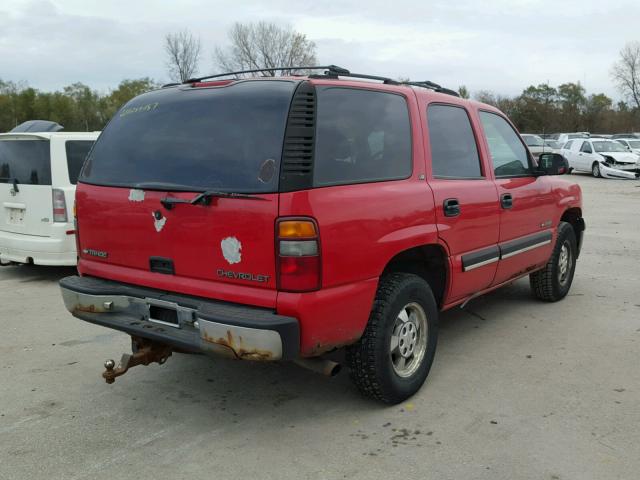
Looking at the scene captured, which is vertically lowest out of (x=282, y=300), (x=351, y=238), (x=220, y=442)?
(x=220, y=442)

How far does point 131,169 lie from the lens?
3564 millimetres

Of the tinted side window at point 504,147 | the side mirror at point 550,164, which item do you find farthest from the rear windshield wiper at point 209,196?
the side mirror at point 550,164

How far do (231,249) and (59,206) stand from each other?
446 cm

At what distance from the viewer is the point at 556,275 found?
5.89 m

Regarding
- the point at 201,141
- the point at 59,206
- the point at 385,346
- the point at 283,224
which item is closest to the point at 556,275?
the point at 385,346

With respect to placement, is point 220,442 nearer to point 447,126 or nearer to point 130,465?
point 130,465

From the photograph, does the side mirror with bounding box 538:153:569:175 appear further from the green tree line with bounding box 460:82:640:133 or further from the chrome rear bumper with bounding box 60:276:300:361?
the green tree line with bounding box 460:82:640:133

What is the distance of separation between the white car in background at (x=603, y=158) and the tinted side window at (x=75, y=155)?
21.0m

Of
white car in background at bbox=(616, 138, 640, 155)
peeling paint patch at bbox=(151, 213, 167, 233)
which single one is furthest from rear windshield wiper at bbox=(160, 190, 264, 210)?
white car in background at bbox=(616, 138, 640, 155)

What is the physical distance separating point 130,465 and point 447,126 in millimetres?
2964

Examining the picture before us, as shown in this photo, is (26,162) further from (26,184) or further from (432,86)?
(432,86)

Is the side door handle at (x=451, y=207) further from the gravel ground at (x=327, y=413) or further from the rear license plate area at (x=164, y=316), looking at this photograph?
the rear license plate area at (x=164, y=316)

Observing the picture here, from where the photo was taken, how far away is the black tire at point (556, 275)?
229 inches

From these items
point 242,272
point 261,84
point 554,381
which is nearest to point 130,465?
point 242,272
